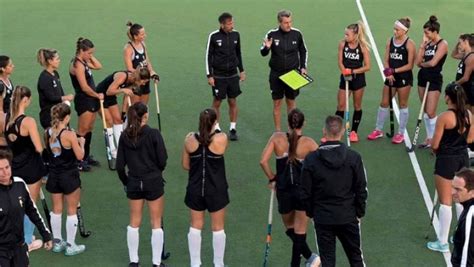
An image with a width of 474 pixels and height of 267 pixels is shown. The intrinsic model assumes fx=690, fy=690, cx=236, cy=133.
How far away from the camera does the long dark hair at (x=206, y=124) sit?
728 centimetres

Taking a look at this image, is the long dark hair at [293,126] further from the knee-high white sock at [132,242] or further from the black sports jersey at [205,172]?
the knee-high white sock at [132,242]

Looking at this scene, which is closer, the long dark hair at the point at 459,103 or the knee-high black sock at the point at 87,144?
the long dark hair at the point at 459,103

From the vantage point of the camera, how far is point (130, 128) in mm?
7449

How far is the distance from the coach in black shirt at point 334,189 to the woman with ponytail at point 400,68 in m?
4.54

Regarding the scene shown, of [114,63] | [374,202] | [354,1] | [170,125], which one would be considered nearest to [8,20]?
[114,63]

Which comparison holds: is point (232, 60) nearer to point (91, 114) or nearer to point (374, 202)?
point (91, 114)

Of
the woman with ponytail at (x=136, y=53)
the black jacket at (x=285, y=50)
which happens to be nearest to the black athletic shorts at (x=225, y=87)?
the black jacket at (x=285, y=50)

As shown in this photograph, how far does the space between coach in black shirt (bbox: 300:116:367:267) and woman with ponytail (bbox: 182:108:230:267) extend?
1.09m

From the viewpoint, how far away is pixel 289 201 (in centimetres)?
755

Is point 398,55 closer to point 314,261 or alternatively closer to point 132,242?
point 314,261

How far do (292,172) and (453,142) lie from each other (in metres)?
2.04

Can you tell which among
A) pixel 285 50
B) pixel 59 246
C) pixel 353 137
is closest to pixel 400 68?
pixel 353 137

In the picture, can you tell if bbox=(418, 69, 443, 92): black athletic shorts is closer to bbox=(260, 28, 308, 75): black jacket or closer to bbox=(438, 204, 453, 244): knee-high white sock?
bbox=(260, 28, 308, 75): black jacket

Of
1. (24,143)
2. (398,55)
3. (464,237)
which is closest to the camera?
(464,237)
